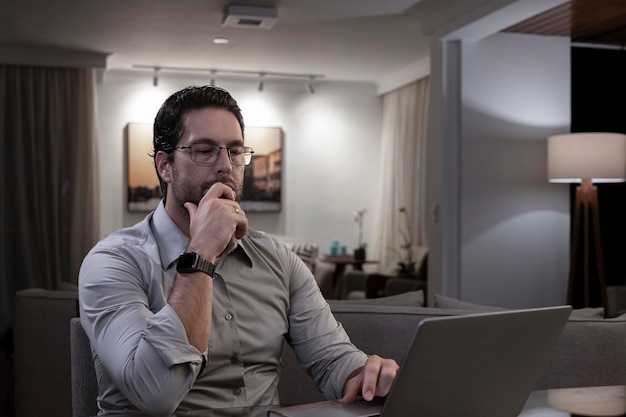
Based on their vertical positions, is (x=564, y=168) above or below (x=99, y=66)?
below

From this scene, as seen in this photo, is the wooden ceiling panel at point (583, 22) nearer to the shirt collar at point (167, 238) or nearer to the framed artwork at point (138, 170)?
the shirt collar at point (167, 238)

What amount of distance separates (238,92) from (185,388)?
702 centimetres

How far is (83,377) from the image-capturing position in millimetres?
1585

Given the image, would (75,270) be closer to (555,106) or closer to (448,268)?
(448,268)

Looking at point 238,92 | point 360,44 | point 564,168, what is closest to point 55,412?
point 564,168

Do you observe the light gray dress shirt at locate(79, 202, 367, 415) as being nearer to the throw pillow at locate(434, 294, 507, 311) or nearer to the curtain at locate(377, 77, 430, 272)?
the throw pillow at locate(434, 294, 507, 311)

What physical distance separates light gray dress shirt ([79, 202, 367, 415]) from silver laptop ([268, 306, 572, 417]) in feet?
0.81

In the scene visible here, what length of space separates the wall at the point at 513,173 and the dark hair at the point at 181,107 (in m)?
3.70


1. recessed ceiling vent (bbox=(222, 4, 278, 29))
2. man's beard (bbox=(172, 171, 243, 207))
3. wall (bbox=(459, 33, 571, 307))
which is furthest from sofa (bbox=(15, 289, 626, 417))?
recessed ceiling vent (bbox=(222, 4, 278, 29))

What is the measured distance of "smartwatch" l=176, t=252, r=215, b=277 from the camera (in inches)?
55.3

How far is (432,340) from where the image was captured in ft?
3.23

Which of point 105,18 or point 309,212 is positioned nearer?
point 105,18

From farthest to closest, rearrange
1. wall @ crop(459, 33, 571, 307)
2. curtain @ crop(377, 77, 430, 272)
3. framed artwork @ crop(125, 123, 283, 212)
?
1. framed artwork @ crop(125, 123, 283, 212)
2. curtain @ crop(377, 77, 430, 272)
3. wall @ crop(459, 33, 571, 307)

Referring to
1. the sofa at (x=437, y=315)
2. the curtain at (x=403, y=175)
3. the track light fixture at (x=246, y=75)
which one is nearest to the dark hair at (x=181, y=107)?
the sofa at (x=437, y=315)
